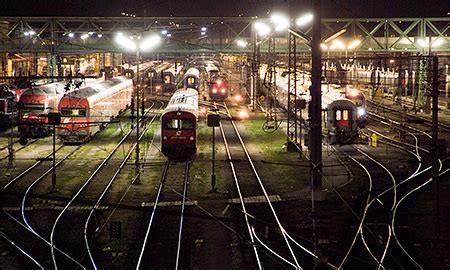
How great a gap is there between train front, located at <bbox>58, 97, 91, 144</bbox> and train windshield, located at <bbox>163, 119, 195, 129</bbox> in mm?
6466

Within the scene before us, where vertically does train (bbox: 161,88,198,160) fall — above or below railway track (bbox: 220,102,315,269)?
above

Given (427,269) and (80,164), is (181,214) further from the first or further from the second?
(80,164)

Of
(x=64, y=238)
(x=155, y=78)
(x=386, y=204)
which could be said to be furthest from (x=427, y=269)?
(x=155, y=78)

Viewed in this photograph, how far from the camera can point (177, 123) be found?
32031mm

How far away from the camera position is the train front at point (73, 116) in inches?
1446

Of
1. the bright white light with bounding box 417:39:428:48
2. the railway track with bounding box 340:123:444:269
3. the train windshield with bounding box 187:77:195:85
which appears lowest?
the railway track with bounding box 340:123:444:269

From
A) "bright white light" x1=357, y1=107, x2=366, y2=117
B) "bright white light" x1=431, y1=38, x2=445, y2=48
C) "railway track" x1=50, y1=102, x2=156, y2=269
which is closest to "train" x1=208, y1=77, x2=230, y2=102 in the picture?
"bright white light" x1=431, y1=38, x2=445, y2=48

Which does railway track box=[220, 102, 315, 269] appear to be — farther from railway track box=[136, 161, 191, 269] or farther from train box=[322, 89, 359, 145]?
train box=[322, 89, 359, 145]

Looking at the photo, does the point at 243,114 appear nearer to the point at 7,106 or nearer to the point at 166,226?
the point at 7,106

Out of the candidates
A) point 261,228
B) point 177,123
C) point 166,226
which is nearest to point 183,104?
point 177,123

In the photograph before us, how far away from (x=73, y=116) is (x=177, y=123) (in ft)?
25.0

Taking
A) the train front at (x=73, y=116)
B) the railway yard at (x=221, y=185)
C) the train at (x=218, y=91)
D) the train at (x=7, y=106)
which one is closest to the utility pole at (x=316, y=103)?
the railway yard at (x=221, y=185)

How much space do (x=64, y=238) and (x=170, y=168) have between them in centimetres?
1190

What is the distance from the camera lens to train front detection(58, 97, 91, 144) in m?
36.7
